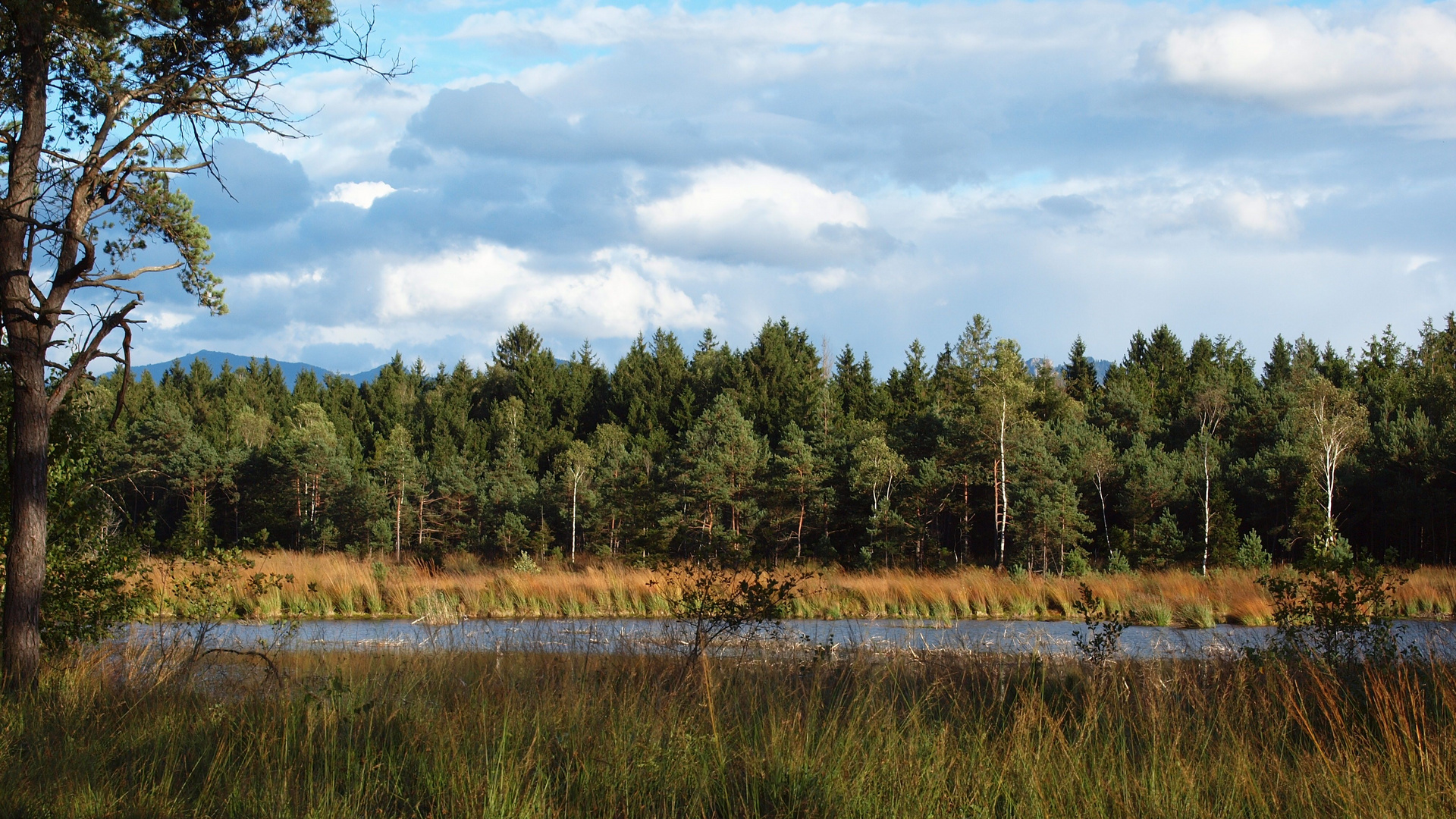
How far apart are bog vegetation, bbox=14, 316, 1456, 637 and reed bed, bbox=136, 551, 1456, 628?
955 mm

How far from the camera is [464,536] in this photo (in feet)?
156

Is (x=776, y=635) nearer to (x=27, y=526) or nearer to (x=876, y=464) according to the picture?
(x=27, y=526)

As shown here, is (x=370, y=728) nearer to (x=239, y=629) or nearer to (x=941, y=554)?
(x=239, y=629)

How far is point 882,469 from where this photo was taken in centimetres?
3950

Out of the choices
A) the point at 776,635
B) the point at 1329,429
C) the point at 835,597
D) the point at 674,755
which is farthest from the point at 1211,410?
the point at 674,755

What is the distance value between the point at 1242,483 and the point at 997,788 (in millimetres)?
38815

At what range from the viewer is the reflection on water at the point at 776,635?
825 cm

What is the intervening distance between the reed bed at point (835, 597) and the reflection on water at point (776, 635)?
88 centimetres

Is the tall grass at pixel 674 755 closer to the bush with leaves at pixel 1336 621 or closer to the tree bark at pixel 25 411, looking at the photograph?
the tree bark at pixel 25 411

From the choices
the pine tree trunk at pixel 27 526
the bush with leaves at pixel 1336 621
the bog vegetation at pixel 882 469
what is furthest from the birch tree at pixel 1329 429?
the pine tree trunk at pixel 27 526

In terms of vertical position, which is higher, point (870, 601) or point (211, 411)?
point (211, 411)

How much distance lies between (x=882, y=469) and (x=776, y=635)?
31077mm

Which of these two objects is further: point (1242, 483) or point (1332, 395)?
point (1332, 395)

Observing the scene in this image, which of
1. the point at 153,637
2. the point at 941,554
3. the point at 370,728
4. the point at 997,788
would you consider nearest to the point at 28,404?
the point at 153,637
